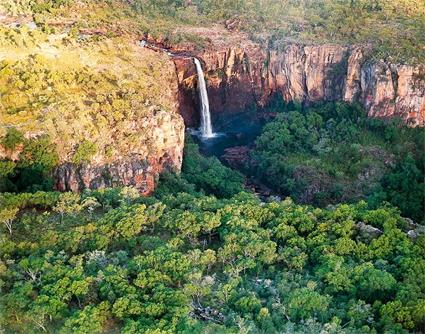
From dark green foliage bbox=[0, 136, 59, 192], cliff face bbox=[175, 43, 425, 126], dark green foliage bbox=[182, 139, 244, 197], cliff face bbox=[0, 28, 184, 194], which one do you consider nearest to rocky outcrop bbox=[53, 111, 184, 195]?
cliff face bbox=[0, 28, 184, 194]

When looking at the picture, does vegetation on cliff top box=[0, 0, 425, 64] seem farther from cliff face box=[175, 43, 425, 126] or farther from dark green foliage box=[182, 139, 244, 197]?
dark green foliage box=[182, 139, 244, 197]

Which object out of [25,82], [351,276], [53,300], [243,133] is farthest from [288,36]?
[53,300]

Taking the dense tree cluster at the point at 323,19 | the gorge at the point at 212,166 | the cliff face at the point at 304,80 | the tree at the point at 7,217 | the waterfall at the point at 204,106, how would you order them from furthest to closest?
the waterfall at the point at 204,106
the dense tree cluster at the point at 323,19
the cliff face at the point at 304,80
the tree at the point at 7,217
the gorge at the point at 212,166

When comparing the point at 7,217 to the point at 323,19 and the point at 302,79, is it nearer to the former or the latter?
the point at 302,79

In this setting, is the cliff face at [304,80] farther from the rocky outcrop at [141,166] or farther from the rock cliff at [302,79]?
the rocky outcrop at [141,166]

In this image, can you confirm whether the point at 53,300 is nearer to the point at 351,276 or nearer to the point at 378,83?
the point at 351,276

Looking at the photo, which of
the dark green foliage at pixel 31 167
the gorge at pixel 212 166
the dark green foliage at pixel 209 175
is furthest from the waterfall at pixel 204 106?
the dark green foliage at pixel 31 167

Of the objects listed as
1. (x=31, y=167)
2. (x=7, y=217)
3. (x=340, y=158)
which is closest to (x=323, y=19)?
(x=340, y=158)
